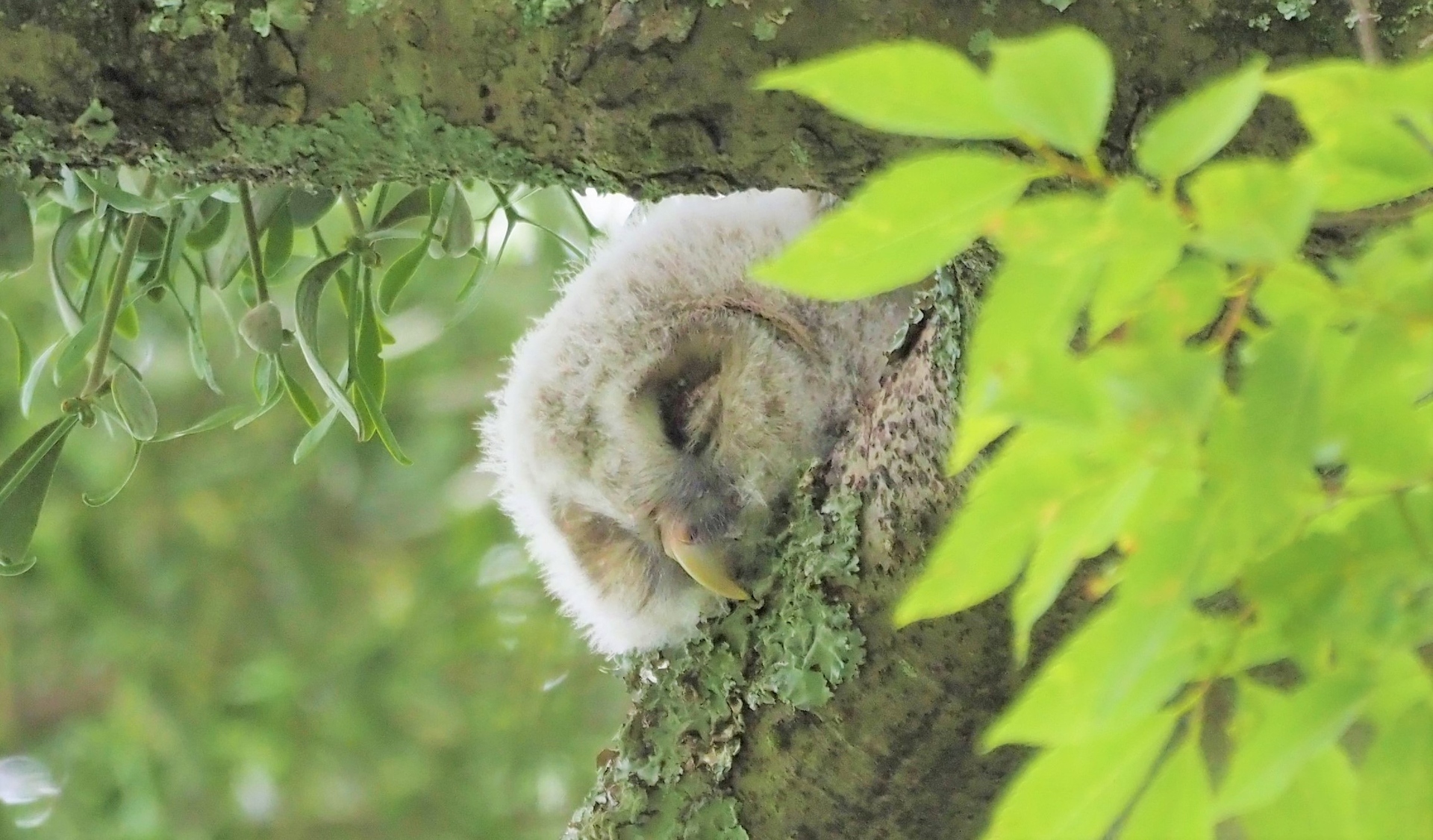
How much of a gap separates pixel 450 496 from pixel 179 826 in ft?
2.26

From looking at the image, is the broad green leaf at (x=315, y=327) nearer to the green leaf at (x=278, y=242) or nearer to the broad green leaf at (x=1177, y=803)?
the green leaf at (x=278, y=242)

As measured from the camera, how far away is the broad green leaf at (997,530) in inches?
10.9

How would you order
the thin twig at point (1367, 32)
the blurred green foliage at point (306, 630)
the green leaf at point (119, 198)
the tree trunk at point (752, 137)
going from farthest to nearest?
1. the blurred green foliage at point (306, 630)
2. the green leaf at point (119, 198)
3. the tree trunk at point (752, 137)
4. the thin twig at point (1367, 32)

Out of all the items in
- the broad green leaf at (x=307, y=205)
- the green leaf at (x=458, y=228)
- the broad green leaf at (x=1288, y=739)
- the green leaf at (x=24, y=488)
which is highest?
the broad green leaf at (x=1288, y=739)

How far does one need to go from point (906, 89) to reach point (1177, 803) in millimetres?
178

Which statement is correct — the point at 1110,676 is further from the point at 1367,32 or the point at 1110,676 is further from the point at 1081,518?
the point at 1367,32

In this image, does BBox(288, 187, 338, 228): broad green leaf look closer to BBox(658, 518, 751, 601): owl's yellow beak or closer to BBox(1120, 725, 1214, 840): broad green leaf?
BBox(658, 518, 751, 601): owl's yellow beak

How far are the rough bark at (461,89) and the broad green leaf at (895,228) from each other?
12.1 inches

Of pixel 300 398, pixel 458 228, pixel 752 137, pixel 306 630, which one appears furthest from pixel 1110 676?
pixel 306 630

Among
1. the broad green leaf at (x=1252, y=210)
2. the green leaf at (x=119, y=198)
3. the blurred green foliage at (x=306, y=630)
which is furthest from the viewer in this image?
the blurred green foliage at (x=306, y=630)

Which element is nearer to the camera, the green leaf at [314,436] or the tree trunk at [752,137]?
the tree trunk at [752,137]

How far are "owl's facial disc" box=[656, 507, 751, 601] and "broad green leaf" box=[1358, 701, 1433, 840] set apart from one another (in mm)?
623

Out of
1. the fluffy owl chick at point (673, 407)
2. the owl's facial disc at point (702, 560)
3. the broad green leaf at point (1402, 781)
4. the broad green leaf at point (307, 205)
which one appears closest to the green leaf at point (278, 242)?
the broad green leaf at point (307, 205)

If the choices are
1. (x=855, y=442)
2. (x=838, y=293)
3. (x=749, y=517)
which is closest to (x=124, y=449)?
(x=749, y=517)
